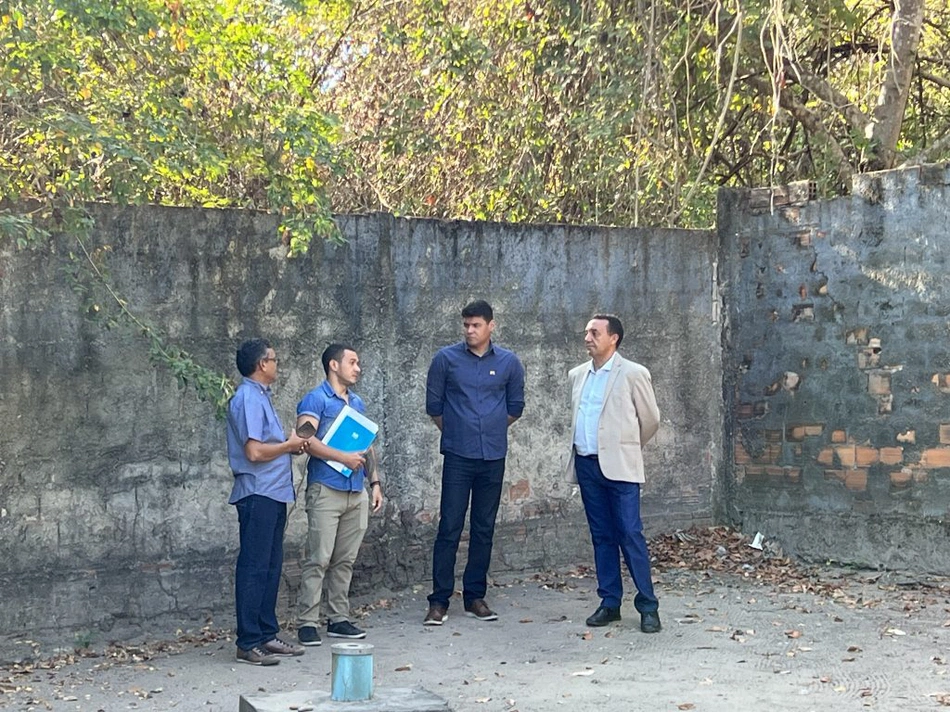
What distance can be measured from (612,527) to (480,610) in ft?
3.04

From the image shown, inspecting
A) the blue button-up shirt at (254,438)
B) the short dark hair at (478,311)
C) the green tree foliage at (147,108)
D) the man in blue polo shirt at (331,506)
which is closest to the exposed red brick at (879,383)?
the short dark hair at (478,311)

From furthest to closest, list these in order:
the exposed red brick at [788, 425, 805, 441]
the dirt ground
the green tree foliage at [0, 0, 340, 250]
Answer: the exposed red brick at [788, 425, 805, 441], the dirt ground, the green tree foliage at [0, 0, 340, 250]

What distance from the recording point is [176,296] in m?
7.21

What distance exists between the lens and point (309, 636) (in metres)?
7.07

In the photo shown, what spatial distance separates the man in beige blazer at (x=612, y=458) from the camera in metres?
7.42

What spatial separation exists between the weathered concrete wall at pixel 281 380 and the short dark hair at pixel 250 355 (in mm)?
510

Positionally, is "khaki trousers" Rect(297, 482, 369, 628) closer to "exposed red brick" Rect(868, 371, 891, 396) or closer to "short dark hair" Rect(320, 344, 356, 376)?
"short dark hair" Rect(320, 344, 356, 376)

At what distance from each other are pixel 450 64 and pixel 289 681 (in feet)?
17.7

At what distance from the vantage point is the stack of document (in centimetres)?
704

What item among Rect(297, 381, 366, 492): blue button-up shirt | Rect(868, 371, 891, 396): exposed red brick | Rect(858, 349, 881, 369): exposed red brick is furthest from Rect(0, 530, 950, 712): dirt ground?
Rect(858, 349, 881, 369): exposed red brick

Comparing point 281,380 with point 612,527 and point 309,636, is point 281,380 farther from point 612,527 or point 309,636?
point 612,527

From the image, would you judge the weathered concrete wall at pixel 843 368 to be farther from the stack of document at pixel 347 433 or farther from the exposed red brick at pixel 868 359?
the stack of document at pixel 347 433

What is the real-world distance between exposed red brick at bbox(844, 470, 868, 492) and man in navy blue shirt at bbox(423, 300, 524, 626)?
2.48 meters

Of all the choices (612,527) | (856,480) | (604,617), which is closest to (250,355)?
(612,527)
